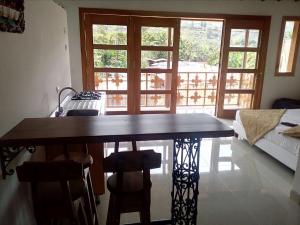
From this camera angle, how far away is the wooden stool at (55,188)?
3.74ft

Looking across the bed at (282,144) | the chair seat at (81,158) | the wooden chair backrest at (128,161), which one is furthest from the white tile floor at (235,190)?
the wooden chair backrest at (128,161)

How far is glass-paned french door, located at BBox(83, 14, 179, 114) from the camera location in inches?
183

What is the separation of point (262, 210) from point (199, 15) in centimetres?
380

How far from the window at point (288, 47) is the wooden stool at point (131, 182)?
4956mm

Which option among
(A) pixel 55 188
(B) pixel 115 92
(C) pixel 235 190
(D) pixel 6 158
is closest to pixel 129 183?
(A) pixel 55 188

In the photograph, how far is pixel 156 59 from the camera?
194 inches

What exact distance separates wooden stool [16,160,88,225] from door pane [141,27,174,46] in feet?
12.3

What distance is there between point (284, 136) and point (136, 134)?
2.41 m

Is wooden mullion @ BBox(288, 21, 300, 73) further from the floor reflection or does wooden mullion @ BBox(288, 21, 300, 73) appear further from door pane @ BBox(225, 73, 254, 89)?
the floor reflection

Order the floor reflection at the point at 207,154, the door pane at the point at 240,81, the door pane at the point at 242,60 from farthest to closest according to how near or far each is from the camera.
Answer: the door pane at the point at 240,81 < the door pane at the point at 242,60 < the floor reflection at the point at 207,154

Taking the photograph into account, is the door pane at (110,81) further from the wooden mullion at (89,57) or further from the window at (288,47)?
the window at (288,47)

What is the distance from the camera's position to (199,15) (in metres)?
4.72

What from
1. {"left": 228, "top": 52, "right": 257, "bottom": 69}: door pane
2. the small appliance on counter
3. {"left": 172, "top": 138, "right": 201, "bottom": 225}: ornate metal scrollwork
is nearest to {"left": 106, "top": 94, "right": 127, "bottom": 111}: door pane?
the small appliance on counter

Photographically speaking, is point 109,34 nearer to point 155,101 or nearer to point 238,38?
point 155,101
